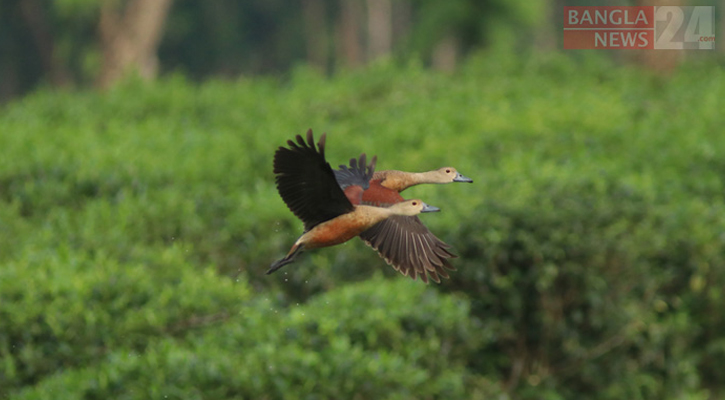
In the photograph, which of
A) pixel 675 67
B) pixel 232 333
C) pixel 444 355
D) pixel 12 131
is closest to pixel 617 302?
pixel 444 355

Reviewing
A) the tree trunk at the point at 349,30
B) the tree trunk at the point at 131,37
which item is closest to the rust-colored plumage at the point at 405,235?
the tree trunk at the point at 131,37

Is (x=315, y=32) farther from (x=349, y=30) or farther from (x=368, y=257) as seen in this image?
(x=368, y=257)

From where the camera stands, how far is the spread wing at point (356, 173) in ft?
5.28

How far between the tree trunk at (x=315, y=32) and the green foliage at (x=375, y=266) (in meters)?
32.3

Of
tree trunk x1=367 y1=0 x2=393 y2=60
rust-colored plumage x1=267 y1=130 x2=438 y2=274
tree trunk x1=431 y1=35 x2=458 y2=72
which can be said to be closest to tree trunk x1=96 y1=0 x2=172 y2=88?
tree trunk x1=431 y1=35 x2=458 y2=72

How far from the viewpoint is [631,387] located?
6719 mm

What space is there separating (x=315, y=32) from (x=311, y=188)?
133 feet

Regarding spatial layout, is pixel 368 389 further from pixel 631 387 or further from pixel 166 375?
pixel 631 387

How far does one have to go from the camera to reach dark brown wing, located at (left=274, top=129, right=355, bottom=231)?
4.91ft

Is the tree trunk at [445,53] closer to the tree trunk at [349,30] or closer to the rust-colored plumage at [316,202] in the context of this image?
the tree trunk at [349,30]

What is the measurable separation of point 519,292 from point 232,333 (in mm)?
1909

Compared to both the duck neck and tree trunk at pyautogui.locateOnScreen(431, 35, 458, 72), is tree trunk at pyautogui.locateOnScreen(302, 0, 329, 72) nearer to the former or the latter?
tree trunk at pyautogui.locateOnScreen(431, 35, 458, 72)

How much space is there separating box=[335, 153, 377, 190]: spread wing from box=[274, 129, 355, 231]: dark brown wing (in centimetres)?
8

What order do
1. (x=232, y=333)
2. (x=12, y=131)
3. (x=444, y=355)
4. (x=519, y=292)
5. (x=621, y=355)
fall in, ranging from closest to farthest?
Answer: 1. (x=232, y=333)
2. (x=444, y=355)
3. (x=519, y=292)
4. (x=621, y=355)
5. (x=12, y=131)
